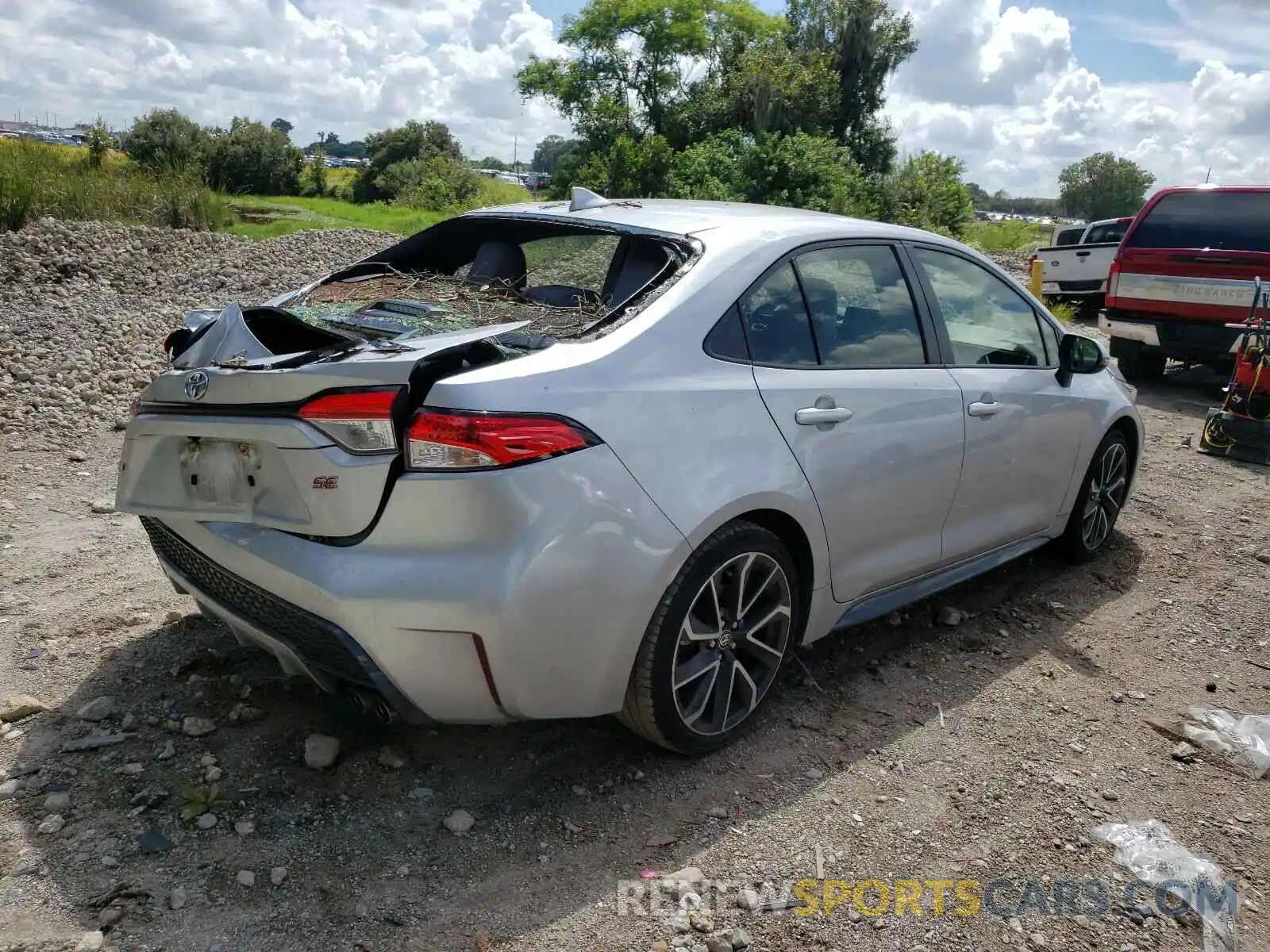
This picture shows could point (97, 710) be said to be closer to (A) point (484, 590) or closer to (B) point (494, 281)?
(A) point (484, 590)

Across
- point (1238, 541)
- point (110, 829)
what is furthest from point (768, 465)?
point (1238, 541)

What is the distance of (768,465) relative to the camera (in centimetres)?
311

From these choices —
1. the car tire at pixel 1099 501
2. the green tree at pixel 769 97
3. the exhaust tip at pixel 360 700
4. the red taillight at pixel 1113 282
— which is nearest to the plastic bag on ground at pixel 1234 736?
the car tire at pixel 1099 501

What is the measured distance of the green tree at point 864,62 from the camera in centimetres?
3628

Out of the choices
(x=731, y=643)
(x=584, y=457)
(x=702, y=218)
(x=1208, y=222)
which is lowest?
(x=731, y=643)

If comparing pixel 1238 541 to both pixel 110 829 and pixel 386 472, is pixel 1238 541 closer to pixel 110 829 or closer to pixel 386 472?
pixel 386 472

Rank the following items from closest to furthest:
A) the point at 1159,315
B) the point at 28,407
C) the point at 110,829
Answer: the point at 110,829
the point at 28,407
the point at 1159,315

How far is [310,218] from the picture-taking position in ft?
75.4

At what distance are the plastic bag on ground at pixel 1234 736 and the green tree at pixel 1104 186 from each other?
83988 millimetres

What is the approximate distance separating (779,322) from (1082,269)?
13364mm

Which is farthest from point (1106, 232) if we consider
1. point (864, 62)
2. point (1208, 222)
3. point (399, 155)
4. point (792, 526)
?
point (399, 155)

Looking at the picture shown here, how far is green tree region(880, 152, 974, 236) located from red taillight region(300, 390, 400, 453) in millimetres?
26466

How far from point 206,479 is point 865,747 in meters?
2.25

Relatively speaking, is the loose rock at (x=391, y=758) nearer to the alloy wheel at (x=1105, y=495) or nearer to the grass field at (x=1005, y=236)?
the alloy wheel at (x=1105, y=495)
